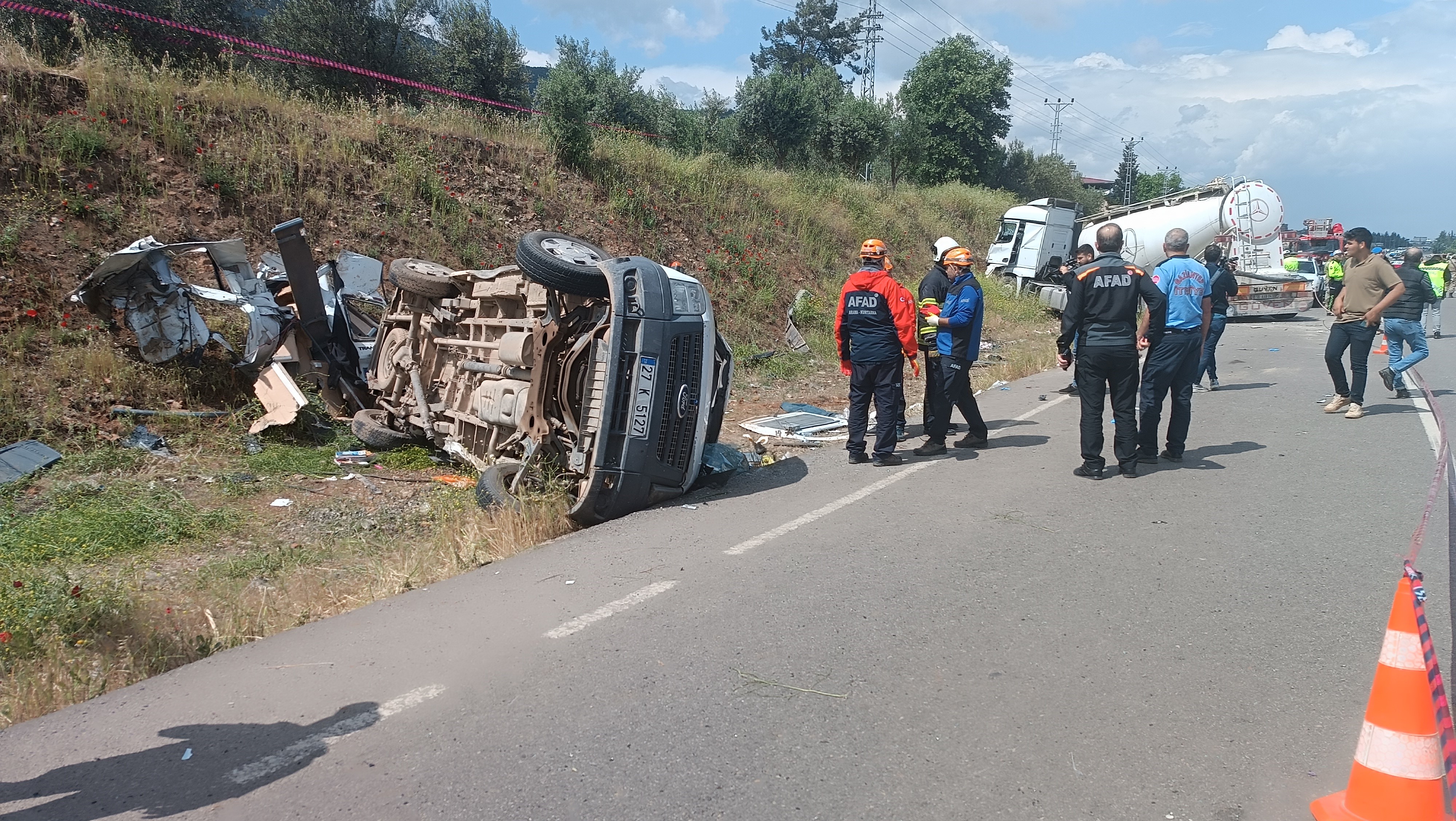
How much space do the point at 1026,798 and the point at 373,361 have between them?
775 cm

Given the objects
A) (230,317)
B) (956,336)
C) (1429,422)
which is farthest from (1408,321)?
(230,317)

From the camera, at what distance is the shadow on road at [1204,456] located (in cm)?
736

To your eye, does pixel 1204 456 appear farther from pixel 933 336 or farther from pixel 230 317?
pixel 230 317

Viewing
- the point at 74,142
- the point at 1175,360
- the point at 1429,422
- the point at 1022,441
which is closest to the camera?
the point at 1175,360

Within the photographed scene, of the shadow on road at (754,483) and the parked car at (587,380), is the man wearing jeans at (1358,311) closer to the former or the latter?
the shadow on road at (754,483)

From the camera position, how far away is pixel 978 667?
12.5ft

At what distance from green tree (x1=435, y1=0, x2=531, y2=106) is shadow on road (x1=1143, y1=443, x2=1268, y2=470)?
2347cm

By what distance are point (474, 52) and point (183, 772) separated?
2723 cm

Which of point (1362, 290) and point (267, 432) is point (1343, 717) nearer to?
point (1362, 290)

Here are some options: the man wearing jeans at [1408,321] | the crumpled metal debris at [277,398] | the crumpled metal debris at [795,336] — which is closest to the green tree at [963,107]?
the crumpled metal debris at [795,336]

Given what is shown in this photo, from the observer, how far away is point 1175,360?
24.8ft

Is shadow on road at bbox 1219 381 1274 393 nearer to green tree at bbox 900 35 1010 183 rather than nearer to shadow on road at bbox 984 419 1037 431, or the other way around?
shadow on road at bbox 984 419 1037 431

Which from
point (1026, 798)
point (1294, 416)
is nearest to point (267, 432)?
point (1026, 798)

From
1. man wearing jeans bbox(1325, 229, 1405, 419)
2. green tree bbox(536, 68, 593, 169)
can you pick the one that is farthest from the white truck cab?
man wearing jeans bbox(1325, 229, 1405, 419)
